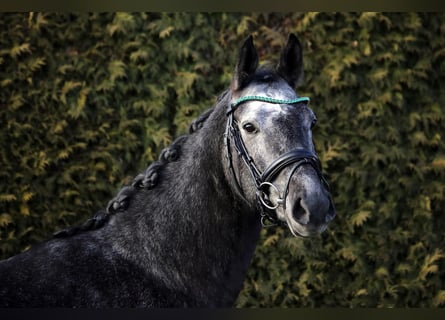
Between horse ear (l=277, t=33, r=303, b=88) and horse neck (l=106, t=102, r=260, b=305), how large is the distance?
357 mm

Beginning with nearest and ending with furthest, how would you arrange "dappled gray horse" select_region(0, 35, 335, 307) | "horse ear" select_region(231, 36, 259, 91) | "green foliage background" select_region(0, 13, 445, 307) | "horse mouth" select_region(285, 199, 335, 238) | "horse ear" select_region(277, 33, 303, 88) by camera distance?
"horse mouth" select_region(285, 199, 335, 238), "dappled gray horse" select_region(0, 35, 335, 307), "horse ear" select_region(231, 36, 259, 91), "horse ear" select_region(277, 33, 303, 88), "green foliage background" select_region(0, 13, 445, 307)

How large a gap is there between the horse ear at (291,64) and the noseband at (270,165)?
253 mm

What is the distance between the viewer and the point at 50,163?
526 cm

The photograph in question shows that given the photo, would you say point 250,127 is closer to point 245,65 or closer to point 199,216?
point 245,65

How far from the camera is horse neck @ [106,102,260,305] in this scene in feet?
8.87

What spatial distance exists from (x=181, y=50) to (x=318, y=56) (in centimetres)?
121

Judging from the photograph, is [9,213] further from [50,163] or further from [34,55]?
[34,55]

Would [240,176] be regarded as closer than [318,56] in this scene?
Yes

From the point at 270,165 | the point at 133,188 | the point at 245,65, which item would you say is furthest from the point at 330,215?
the point at 133,188

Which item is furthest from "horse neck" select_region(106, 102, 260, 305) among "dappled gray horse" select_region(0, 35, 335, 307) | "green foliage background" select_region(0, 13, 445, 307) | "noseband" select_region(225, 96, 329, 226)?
→ "green foliage background" select_region(0, 13, 445, 307)

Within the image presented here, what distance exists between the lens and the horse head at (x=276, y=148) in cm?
236

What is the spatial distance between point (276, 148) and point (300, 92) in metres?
2.97

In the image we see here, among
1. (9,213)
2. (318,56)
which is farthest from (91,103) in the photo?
(318,56)

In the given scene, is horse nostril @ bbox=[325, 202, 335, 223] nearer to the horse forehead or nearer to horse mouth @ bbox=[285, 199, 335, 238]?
horse mouth @ bbox=[285, 199, 335, 238]
